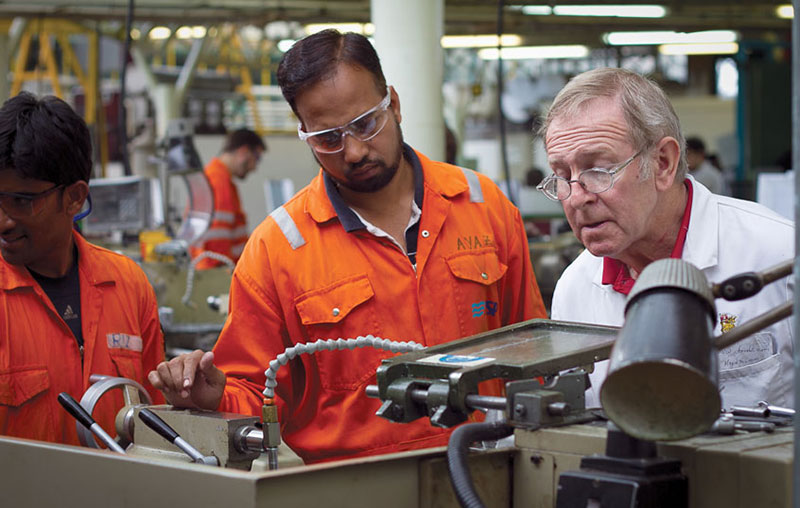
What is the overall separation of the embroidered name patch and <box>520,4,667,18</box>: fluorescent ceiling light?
17.8ft

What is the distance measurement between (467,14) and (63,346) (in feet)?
20.8

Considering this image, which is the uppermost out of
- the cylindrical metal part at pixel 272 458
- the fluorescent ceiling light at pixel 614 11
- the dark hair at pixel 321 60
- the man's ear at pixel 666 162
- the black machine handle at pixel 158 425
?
the fluorescent ceiling light at pixel 614 11

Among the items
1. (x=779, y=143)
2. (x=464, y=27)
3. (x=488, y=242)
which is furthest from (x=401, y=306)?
(x=779, y=143)

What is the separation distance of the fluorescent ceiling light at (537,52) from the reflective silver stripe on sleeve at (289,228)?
7635mm

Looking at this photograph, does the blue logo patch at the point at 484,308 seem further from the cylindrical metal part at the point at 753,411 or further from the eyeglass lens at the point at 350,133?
the cylindrical metal part at the point at 753,411

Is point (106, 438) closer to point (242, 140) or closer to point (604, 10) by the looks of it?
point (242, 140)

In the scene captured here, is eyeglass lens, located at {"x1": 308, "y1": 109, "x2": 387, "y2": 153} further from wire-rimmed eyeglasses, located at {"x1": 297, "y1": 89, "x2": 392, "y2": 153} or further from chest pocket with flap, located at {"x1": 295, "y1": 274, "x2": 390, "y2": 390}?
chest pocket with flap, located at {"x1": 295, "y1": 274, "x2": 390, "y2": 390}

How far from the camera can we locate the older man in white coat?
1.38m

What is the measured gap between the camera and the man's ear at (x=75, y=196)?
1826 millimetres

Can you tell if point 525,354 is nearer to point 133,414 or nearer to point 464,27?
point 133,414

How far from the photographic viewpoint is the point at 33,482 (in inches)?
46.3

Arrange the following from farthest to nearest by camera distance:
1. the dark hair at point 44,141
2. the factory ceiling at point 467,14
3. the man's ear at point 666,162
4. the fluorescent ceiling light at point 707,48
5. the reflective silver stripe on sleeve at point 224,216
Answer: the fluorescent ceiling light at point 707,48 → the factory ceiling at point 467,14 → the reflective silver stripe on sleeve at point 224,216 → the dark hair at point 44,141 → the man's ear at point 666,162

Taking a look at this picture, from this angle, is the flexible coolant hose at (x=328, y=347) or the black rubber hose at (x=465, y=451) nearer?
the black rubber hose at (x=465, y=451)

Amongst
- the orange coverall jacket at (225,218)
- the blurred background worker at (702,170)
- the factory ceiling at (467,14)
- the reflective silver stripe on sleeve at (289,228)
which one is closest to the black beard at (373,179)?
the reflective silver stripe on sleeve at (289,228)
